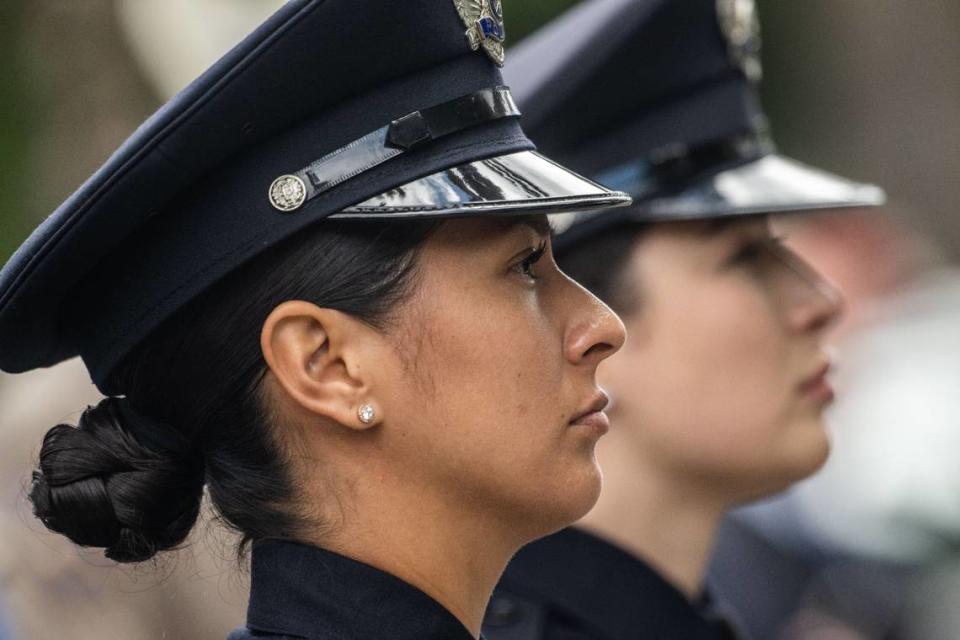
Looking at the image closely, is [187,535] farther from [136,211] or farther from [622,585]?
[622,585]

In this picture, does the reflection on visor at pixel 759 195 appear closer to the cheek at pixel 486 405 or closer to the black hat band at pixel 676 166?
the black hat band at pixel 676 166

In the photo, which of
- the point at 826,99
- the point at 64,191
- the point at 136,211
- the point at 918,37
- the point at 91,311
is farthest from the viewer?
the point at 826,99

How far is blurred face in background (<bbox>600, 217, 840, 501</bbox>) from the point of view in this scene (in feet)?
11.8

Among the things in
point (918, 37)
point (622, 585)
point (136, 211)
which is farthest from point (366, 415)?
point (918, 37)

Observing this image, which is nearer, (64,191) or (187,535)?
(187,535)

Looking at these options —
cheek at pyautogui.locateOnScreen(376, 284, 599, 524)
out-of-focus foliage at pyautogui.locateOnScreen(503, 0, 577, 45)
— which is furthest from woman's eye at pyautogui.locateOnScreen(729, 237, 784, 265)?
out-of-focus foliage at pyautogui.locateOnScreen(503, 0, 577, 45)

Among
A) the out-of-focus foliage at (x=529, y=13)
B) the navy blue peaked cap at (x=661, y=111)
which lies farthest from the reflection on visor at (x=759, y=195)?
the out-of-focus foliage at (x=529, y=13)

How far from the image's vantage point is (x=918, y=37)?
1141 cm

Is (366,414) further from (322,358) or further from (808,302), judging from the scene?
(808,302)

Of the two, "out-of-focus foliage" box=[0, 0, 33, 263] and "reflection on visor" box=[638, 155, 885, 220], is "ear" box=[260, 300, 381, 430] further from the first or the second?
"out-of-focus foliage" box=[0, 0, 33, 263]

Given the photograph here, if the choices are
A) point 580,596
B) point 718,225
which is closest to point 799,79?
point 718,225

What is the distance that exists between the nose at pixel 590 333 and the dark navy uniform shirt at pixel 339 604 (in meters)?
0.41

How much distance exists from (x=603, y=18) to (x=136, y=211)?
5.24 feet

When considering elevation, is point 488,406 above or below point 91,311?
below
